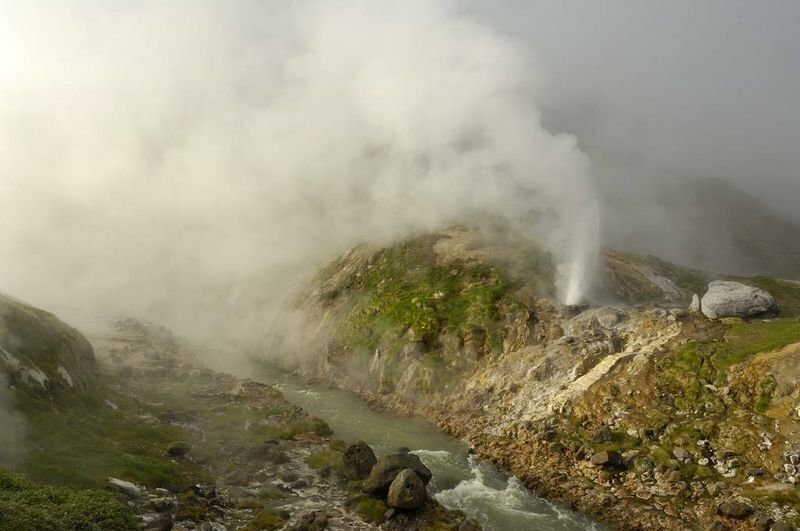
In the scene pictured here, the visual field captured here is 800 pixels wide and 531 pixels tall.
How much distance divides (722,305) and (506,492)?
3019cm

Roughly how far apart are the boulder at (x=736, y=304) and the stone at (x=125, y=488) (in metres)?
50.5

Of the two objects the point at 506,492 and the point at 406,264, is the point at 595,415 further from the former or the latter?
the point at 406,264

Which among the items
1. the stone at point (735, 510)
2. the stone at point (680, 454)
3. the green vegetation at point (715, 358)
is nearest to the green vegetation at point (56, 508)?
the stone at point (735, 510)

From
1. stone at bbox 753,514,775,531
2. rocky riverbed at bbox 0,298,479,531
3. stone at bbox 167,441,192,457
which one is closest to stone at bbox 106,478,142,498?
rocky riverbed at bbox 0,298,479,531

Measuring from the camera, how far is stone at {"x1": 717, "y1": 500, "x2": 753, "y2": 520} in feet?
100

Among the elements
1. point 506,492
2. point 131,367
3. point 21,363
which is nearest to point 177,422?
point 21,363

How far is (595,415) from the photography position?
42.7 meters

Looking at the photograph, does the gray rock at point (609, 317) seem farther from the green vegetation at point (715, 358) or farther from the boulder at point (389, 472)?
the boulder at point (389, 472)

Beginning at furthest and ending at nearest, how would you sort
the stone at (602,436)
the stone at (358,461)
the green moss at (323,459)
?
the green moss at (323,459), the stone at (602,436), the stone at (358,461)

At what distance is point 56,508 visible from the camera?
2611cm

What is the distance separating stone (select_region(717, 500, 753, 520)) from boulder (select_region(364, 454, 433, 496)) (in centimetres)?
1781

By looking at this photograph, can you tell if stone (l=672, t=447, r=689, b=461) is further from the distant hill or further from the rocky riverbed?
the distant hill

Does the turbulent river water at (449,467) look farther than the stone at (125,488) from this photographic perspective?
Yes

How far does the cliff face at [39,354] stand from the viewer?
39.6 meters
